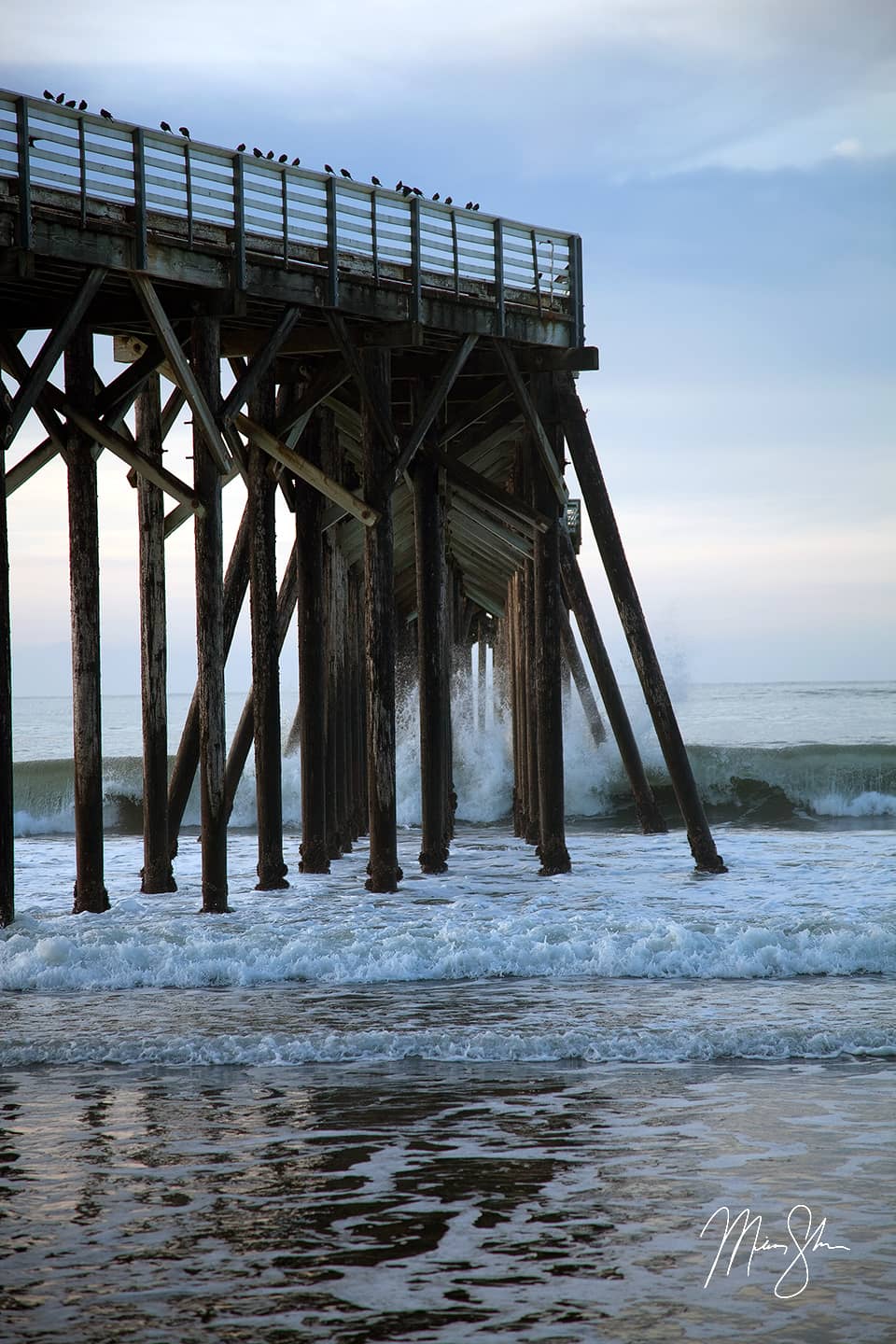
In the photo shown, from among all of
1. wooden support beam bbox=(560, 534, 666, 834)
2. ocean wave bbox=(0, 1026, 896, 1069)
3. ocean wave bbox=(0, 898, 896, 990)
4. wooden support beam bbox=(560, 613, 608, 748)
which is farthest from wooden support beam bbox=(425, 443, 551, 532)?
wooden support beam bbox=(560, 613, 608, 748)

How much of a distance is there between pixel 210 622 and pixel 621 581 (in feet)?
13.0

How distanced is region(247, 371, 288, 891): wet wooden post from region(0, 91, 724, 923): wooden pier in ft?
0.07

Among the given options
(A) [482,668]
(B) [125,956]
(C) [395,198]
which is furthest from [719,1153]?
(A) [482,668]

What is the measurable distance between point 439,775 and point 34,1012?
5640mm

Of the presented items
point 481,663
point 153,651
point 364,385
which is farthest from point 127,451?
point 481,663

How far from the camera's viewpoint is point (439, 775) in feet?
41.2

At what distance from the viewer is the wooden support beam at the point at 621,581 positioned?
40.5ft

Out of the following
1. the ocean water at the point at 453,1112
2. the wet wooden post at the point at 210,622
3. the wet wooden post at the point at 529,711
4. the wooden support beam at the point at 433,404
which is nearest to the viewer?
the ocean water at the point at 453,1112

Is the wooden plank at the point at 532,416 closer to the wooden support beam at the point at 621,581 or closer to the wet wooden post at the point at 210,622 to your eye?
the wooden support beam at the point at 621,581

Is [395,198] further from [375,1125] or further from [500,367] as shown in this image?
[375,1125]

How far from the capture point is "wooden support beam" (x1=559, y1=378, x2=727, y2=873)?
12359 mm
